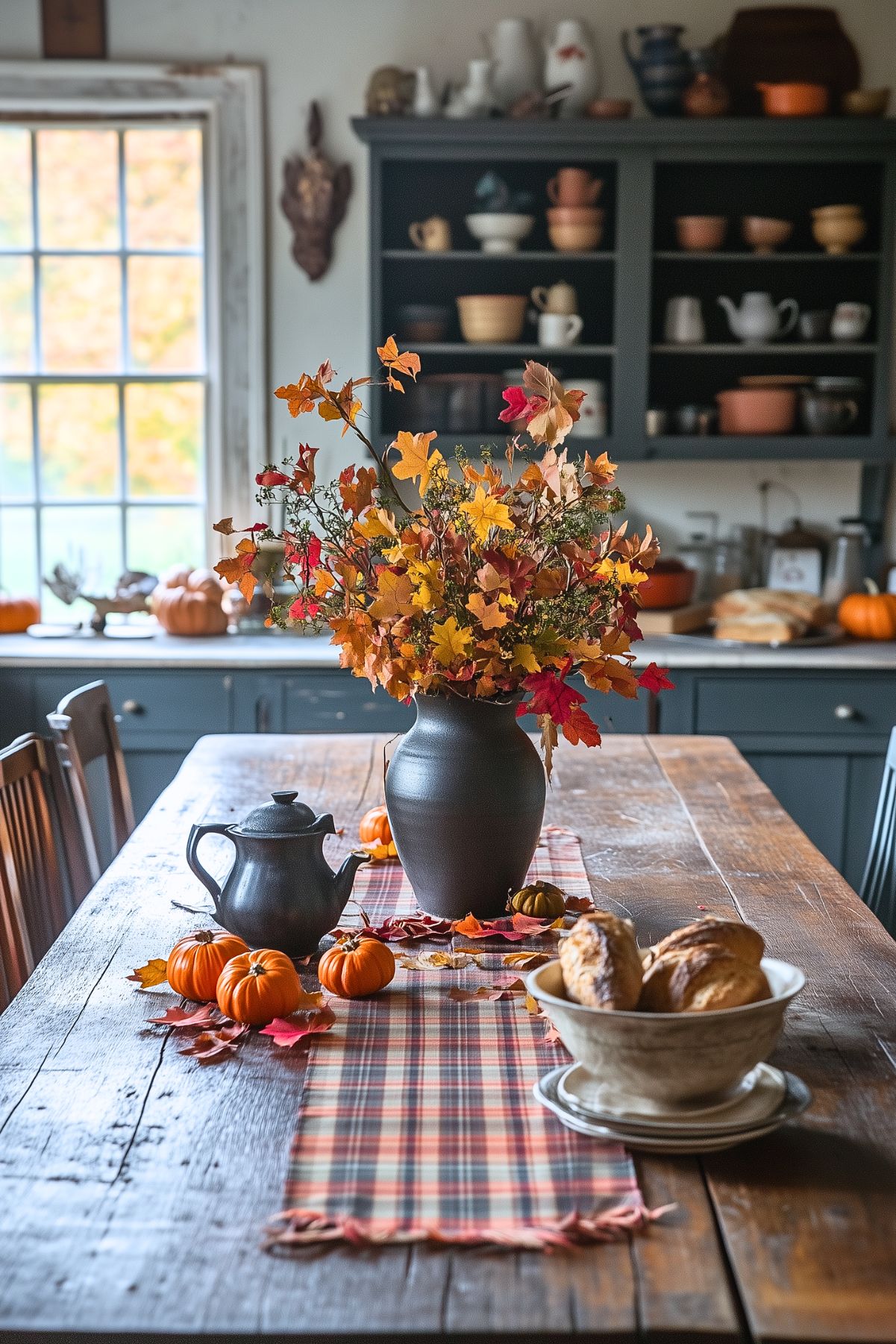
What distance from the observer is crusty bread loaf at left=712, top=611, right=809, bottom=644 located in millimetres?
3734

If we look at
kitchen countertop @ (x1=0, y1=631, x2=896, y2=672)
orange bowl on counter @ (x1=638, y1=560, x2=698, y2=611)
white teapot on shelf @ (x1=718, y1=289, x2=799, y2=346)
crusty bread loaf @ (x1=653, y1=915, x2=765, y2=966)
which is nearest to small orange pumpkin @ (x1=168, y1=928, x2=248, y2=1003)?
crusty bread loaf @ (x1=653, y1=915, x2=765, y2=966)

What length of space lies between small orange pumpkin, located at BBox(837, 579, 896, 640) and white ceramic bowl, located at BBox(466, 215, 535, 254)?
1415mm

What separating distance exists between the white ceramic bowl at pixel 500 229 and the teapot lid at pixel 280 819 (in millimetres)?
2671

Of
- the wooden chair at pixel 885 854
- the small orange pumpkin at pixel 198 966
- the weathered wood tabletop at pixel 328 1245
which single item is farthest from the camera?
the wooden chair at pixel 885 854

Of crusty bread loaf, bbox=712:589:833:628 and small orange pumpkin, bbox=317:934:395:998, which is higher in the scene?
crusty bread loaf, bbox=712:589:833:628

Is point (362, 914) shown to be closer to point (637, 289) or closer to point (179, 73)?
point (637, 289)

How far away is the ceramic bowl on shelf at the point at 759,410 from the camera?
153 inches

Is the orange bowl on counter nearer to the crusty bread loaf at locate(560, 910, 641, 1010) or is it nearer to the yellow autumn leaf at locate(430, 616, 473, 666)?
the yellow autumn leaf at locate(430, 616, 473, 666)

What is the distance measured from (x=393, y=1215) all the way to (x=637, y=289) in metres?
3.22

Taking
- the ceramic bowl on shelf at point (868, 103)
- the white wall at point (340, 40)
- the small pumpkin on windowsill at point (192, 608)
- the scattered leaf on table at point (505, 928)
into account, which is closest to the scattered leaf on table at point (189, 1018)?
the scattered leaf on table at point (505, 928)

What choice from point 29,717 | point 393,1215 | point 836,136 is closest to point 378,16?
point 836,136

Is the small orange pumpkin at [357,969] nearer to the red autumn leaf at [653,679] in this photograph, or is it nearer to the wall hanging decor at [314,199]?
the red autumn leaf at [653,679]

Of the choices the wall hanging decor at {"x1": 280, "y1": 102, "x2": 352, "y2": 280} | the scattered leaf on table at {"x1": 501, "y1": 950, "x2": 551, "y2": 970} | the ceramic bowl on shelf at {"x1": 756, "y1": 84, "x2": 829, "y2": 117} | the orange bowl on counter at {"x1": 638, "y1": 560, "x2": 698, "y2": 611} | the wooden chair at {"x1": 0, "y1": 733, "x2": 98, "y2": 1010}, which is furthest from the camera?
the wall hanging decor at {"x1": 280, "y1": 102, "x2": 352, "y2": 280}

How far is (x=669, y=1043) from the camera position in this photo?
108 cm
